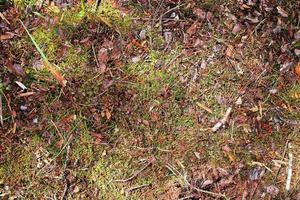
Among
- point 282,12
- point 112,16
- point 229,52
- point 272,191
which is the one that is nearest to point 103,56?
point 112,16

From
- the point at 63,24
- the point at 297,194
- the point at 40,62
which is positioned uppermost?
the point at 63,24

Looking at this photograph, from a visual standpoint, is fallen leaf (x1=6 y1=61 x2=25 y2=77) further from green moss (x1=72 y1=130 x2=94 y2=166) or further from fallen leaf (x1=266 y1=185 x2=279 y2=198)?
fallen leaf (x1=266 y1=185 x2=279 y2=198)

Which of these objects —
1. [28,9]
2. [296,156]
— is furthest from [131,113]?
[296,156]

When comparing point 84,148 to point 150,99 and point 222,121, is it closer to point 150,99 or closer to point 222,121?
point 150,99

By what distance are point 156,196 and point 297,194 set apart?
104 cm

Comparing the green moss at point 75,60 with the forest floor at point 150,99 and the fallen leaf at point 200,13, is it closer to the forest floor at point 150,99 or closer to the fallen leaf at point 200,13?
the forest floor at point 150,99

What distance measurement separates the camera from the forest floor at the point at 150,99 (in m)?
3.39

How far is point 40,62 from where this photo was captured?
3447 mm

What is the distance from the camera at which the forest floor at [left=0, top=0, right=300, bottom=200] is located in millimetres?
3393

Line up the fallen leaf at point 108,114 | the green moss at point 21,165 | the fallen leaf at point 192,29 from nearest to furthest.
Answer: the green moss at point 21,165 → the fallen leaf at point 108,114 → the fallen leaf at point 192,29

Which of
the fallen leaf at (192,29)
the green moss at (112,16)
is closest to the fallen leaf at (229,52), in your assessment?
the fallen leaf at (192,29)

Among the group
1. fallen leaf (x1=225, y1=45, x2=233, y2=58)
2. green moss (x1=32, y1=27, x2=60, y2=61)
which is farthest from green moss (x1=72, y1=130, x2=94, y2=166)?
fallen leaf (x1=225, y1=45, x2=233, y2=58)

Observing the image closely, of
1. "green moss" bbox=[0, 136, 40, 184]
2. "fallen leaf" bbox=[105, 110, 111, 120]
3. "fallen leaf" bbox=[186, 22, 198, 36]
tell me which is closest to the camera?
"green moss" bbox=[0, 136, 40, 184]

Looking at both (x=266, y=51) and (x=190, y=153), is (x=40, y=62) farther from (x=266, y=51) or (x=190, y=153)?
(x=266, y=51)
